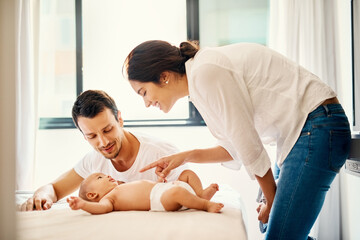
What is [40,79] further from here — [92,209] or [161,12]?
[92,209]

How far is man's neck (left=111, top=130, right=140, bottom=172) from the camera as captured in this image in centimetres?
211

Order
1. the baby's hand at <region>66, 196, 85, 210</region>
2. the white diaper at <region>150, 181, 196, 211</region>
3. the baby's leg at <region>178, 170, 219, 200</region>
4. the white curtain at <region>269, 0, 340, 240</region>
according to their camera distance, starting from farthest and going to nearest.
→ the white curtain at <region>269, 0, 340, 240</region> → the baby's leg at <region>178, 170, 219, 200</region> → the white diaper at <region>150, 181, 196, 211</region> → the baby's hand at <region>66, 196, 85, 210</region>

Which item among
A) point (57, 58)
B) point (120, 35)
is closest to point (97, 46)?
point (120, 35)

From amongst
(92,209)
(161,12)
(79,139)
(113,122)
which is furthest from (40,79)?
(92,209)

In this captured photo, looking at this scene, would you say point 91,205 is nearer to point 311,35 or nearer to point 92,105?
point 92,105

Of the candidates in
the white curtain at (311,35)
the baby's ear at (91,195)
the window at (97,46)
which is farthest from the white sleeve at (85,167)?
the white curtain at (311,35)

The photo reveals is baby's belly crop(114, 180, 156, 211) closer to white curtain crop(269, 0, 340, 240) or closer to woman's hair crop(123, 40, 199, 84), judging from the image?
woman's hair crop(123, 40, 199, 84)

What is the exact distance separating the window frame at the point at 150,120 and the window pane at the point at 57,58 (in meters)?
0.10

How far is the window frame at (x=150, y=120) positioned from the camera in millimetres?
3463

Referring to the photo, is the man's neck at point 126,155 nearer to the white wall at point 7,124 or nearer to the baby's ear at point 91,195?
the baby's ear at point 91,195

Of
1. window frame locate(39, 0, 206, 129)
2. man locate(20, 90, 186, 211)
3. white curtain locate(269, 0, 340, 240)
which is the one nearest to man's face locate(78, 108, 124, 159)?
man locate(20, 90, 186, 211)

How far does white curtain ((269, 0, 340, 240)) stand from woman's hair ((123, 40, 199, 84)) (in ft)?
5.81

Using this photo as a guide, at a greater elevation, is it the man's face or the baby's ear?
the man's face

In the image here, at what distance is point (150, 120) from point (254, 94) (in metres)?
2.33
